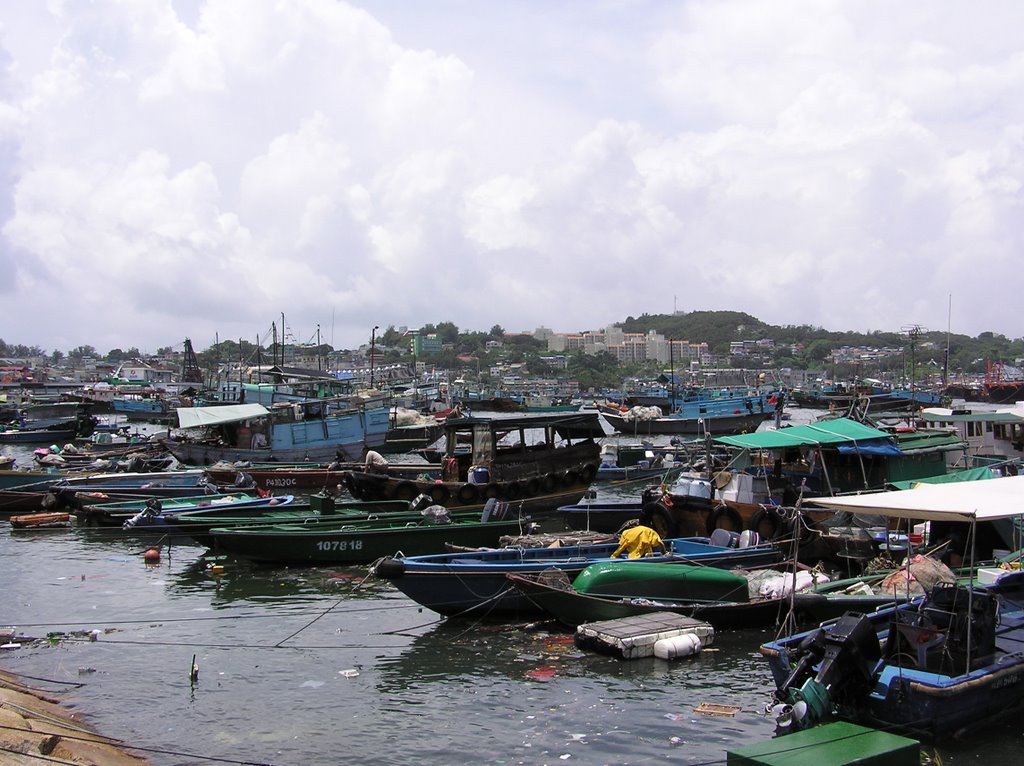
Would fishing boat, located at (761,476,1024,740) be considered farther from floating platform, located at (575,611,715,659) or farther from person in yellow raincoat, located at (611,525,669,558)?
person in yellow raincoat, located at (611,525,669,558)

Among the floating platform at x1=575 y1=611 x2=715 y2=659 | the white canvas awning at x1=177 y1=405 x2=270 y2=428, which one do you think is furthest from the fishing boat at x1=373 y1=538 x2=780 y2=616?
the white canvas awning at x1=177 y1=405 x2=270 y2=428

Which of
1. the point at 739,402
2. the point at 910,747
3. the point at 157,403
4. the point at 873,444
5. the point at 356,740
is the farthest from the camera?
the point at 157,403

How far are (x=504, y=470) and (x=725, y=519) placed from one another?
925 cm

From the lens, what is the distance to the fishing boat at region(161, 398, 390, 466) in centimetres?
4237

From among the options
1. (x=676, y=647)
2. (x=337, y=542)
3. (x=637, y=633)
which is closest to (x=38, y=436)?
(x=337, y=542)

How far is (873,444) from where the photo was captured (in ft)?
79.2

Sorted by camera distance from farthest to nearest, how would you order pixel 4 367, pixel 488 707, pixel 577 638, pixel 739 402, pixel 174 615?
pixel 4 367 → pixel 739 402 → pixel 174 615 → pixel 577 638 → pixel 488 707

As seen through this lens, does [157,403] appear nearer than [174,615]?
No

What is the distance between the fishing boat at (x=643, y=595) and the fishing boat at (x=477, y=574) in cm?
40

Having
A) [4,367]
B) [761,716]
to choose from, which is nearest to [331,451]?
[761,716]

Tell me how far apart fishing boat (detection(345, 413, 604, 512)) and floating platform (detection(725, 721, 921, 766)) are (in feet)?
60.4

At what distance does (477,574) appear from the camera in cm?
1483

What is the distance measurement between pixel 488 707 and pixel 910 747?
16.7ft

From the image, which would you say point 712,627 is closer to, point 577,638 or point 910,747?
point 577,638
